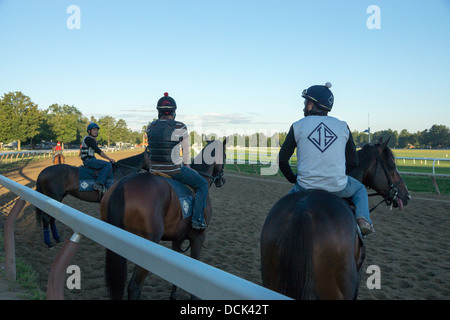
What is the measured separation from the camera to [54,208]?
255cm

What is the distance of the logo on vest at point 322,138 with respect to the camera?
108 inches

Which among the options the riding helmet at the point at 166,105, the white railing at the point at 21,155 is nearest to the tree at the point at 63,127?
the white railing at the point at 21,155

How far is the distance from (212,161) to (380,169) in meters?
2.53

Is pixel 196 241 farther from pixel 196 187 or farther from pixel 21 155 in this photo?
pixel 21 155

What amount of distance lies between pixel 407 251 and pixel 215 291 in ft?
20.8

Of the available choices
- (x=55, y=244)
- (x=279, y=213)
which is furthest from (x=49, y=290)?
(x=55, y=244)

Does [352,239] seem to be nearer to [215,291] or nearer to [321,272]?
[321,272]

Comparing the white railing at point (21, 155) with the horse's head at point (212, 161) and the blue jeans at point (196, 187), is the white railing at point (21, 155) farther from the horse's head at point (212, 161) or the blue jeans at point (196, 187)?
the blue jeans at point (196, 187)

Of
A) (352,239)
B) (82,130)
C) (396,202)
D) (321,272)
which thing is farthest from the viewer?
(82,130)

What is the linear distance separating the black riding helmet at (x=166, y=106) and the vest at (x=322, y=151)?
2.01 metres

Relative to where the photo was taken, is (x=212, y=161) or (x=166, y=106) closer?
(x=166, y=106)

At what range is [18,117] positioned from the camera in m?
45.8

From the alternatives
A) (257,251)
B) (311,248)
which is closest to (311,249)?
(311,248)

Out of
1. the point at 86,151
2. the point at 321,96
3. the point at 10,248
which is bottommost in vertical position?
the point at 10,248
